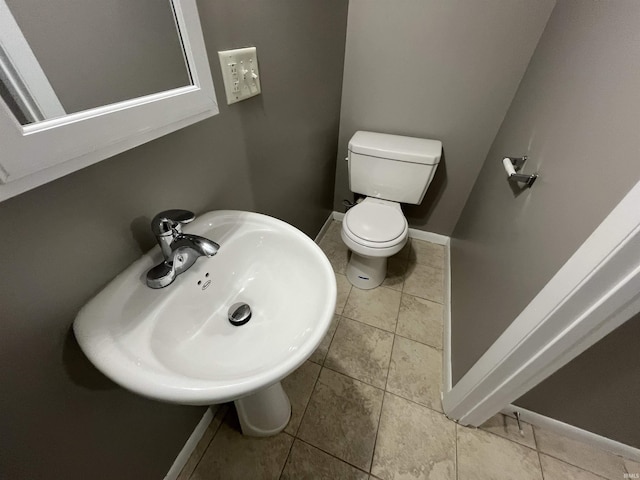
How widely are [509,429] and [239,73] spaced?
62.2 inches

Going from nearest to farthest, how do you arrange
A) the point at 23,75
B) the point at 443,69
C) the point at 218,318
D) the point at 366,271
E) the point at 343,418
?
1. the point at 23,75
2. the point at 218,318
3. the point at 343,418
4. the point at 443,69
5. the point at 366,271

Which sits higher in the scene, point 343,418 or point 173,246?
point 173,246

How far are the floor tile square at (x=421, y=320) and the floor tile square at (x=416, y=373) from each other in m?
0.04

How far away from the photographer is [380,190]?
1563 mm

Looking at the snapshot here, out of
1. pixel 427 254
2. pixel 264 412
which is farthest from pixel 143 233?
pixel 427 254

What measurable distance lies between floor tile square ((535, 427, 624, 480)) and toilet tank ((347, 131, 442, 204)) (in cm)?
116

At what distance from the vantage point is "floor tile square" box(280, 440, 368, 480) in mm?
943

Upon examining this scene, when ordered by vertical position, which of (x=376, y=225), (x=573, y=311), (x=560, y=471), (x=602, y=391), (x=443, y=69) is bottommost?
(x=560, y=471)

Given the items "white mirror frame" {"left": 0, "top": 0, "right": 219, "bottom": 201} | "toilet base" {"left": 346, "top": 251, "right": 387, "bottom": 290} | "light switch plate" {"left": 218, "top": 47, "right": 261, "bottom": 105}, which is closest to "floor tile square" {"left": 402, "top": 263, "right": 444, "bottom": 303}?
"toilet base" {"left": 346, "top": 251, "right": 387, "bottom": 290}

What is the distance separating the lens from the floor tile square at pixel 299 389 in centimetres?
107

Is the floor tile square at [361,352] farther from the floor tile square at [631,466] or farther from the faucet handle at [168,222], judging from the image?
the faucet handle at [168,222]

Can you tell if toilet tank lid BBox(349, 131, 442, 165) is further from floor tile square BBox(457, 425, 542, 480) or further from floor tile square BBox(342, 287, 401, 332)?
floor tile square BBox(457, 425, 542, 480)

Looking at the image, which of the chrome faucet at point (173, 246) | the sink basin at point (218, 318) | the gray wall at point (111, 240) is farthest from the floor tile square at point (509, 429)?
the chrome faucet at point (173, 246)

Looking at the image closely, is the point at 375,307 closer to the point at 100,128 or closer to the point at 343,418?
the point at 343,418
